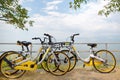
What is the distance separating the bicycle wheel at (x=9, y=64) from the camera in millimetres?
7508

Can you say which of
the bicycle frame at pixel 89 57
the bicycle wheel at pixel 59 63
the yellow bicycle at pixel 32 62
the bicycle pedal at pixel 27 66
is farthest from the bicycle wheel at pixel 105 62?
the bicycle pedal at pixel 27 66

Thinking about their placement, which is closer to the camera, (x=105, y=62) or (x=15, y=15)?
(x=105, y=62)

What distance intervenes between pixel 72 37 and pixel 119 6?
17.3 ft

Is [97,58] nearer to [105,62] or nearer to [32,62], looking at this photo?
[105,62]

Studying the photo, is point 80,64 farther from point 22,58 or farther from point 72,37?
point 22,58

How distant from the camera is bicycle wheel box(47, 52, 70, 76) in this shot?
786 centimetres

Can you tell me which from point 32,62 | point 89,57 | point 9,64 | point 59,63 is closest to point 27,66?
point 32,62

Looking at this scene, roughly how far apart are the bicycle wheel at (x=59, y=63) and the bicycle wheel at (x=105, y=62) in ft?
3.14

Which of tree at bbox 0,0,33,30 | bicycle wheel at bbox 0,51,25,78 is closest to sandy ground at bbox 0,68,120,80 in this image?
bicycle wheel at bbox 0,51,25,78

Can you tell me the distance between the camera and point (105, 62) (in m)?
8.27

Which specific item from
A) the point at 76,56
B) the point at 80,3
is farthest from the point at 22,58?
the point at 80,3

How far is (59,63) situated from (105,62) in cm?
145

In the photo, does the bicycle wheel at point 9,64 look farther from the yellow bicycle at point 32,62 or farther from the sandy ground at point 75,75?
the sandy ground at point 75,75

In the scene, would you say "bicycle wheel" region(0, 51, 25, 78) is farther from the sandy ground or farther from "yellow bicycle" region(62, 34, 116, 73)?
"yellow bicycle" region(62, 34, 116, 73)
